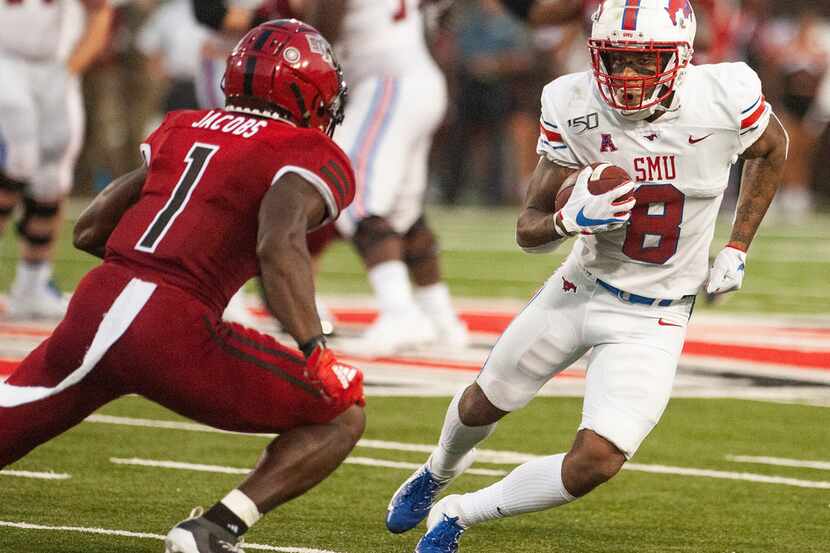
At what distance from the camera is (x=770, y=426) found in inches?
256

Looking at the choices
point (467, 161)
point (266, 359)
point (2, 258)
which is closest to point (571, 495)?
point (266, 359)

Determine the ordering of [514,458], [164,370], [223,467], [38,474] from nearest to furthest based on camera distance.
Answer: [164,370] < [38,474] < [223,467] < [514,458]

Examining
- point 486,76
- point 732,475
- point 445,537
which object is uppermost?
point 445,537

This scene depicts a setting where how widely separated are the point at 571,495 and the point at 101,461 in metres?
2.00

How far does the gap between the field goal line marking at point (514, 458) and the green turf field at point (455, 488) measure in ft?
0.20

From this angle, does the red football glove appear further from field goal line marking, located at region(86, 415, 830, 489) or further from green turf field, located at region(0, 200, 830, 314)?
green turf field, located at region(0, 200, 830, 314)

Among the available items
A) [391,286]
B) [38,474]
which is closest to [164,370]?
[38,474]

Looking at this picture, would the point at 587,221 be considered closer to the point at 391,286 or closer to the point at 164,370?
the point at 164,370

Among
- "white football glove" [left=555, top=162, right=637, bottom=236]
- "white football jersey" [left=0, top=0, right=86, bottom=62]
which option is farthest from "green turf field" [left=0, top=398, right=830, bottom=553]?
"white football jersey" [left=0, top=0, right=86, bottom=62]

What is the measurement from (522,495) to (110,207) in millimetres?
1250

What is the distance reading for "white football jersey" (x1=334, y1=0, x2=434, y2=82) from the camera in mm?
8305

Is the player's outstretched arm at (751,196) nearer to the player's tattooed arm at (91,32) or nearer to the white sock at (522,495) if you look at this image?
the white sock at (522,495)

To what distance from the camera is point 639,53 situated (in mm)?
4316

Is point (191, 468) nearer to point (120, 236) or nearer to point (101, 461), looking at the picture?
point (101, 461)
